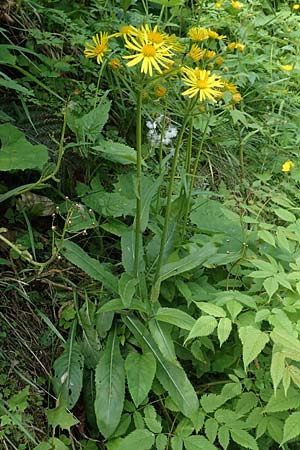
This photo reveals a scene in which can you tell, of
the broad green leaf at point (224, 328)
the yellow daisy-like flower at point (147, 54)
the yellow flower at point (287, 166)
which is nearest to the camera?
the yellow daisy-like flower at point (147, 54)

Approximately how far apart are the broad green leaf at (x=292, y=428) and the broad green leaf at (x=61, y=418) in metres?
0.48

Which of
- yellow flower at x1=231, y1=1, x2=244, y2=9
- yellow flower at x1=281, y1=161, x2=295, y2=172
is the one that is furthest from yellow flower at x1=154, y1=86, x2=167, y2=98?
yellow flower at x1=231, y1=1, x2=244, y2=9

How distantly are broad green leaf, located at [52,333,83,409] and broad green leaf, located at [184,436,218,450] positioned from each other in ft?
1.01

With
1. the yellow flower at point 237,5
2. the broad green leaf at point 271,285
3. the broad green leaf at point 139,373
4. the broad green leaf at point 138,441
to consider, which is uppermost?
the yellow flower at point 237,5

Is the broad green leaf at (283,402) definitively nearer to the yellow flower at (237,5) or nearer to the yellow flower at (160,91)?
the yellow flower at (160,91)

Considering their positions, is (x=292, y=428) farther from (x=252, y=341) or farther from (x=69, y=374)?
(x=69, y=374)

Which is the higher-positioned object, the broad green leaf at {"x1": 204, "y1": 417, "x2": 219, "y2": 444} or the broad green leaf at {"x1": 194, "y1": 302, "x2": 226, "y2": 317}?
the broad green leaf at {"x1": 194, "y1": 302, "x2": 226, "y2": 317}

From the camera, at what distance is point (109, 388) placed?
1414mm

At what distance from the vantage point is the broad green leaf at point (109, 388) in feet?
4.50

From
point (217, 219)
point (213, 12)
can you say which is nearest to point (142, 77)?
point (217, 219)

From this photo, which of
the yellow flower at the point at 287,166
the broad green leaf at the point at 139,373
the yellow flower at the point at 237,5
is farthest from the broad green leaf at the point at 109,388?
the yellow flower at the point at 237,5

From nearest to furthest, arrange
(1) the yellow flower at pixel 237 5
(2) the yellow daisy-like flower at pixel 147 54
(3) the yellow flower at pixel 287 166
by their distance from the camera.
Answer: (2) the yellow daisy-like flower at pixel 147 54 → (3) the yellow flower at pixel 287 166 → (1) the yellow flower at pixel 237 5

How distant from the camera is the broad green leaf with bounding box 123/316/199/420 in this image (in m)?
1.39

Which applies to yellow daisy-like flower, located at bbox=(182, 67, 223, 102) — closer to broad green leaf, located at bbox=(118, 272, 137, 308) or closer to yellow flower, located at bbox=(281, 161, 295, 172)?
broad green leaf, located at bbox=(118, 272, 137, 308)
